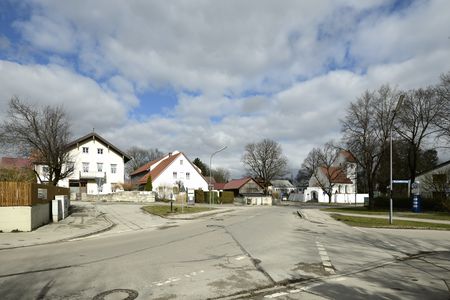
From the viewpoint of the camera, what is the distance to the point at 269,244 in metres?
14.7

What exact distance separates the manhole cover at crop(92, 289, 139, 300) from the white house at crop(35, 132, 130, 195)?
5987 cm

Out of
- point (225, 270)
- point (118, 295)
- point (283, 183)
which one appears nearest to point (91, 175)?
point (225, 270)

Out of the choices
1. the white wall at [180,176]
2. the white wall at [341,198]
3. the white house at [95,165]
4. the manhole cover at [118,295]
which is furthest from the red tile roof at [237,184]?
the manhole cover at [118,295]

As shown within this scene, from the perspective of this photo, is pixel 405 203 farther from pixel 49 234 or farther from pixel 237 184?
pixel 237 184

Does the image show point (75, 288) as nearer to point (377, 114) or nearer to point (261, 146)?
point (377, 114)

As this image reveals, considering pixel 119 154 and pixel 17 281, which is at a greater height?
pixel 119 154

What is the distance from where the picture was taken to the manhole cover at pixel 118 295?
23.5 feet

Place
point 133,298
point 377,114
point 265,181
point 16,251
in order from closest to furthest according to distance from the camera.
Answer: point 133,298 < point 16,251 < point 377,114 < point 265,181

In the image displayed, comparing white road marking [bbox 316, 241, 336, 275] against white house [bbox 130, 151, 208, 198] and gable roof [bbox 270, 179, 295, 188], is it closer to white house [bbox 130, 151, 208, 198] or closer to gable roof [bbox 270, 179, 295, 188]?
white house [bbox 130, 151, 208, 198]

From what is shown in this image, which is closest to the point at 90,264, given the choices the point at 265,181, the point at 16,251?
the point at 16,251

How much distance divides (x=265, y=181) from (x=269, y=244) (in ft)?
266

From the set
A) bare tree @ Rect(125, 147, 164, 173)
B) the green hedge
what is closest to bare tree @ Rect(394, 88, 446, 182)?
the green hedge

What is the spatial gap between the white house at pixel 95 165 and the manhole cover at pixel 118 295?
5987 cm

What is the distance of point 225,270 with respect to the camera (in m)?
9.72
